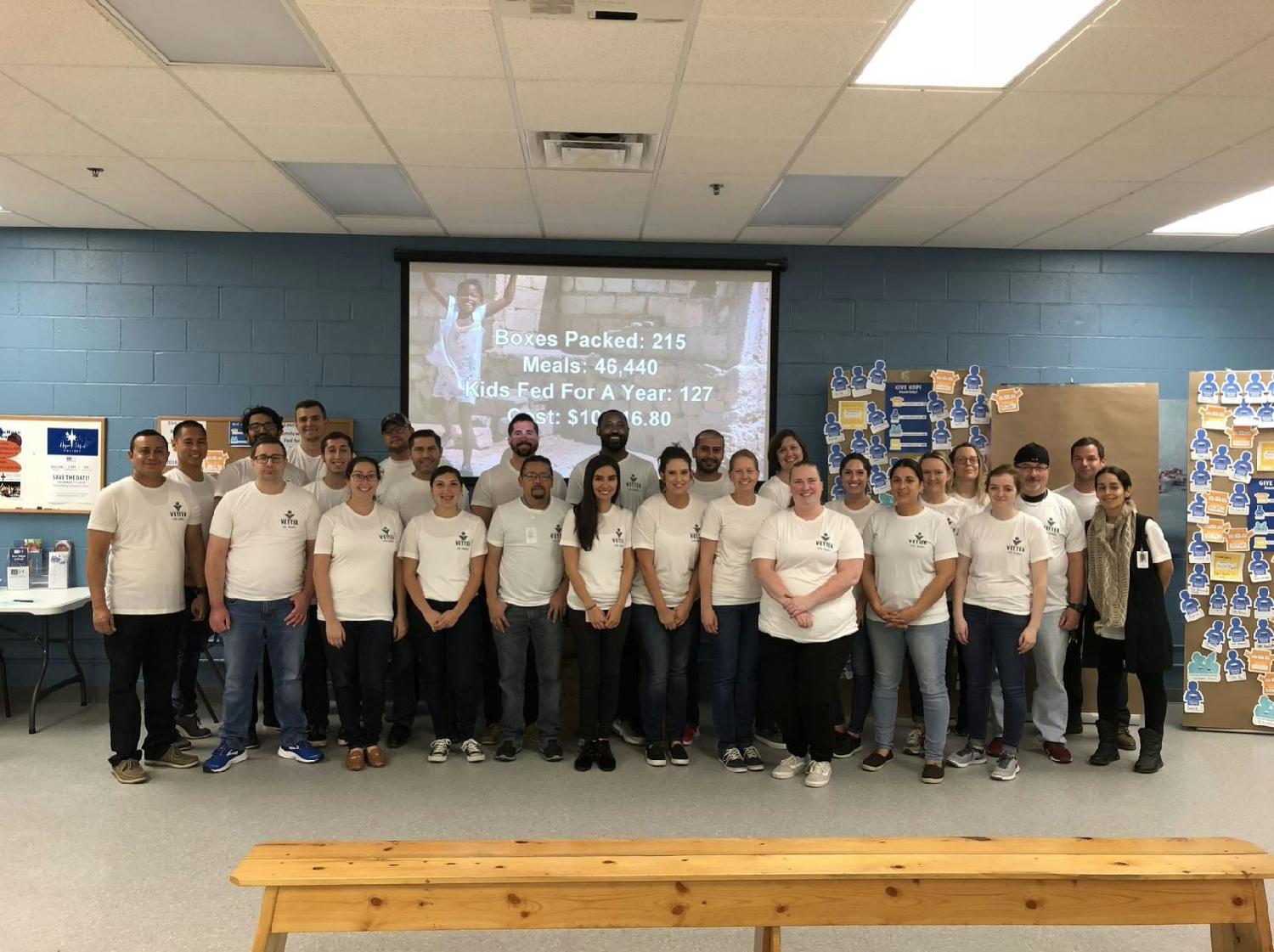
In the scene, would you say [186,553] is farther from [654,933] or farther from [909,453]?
[909,453]

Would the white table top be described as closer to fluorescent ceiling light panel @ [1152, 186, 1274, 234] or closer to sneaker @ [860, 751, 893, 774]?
sneaker @ [860, 751, 893, 774]

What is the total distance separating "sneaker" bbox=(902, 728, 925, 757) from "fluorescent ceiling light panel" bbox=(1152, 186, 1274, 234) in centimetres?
347

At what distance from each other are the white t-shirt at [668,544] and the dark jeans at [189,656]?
2.36 metres

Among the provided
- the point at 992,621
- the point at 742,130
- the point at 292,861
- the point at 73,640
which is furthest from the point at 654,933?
the point at 73,640

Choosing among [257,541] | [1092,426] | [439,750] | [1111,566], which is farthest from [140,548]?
[1092,426]

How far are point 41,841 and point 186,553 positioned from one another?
1432 millimetres

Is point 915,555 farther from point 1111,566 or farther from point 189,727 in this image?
point 189,727

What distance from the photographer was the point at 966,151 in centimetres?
420

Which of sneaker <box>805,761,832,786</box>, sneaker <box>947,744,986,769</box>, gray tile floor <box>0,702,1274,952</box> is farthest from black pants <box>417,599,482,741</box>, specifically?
sneaker <box>947,744,986,769</box>

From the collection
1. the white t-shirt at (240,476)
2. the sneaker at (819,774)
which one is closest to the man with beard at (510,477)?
the white t-shirt at (240,476)

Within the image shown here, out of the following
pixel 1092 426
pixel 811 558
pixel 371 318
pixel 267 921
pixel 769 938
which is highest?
pixel 371 318

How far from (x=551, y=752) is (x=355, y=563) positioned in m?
1.37

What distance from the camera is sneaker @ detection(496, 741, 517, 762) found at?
447 centimetres

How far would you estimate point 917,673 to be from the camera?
14.6 feet
